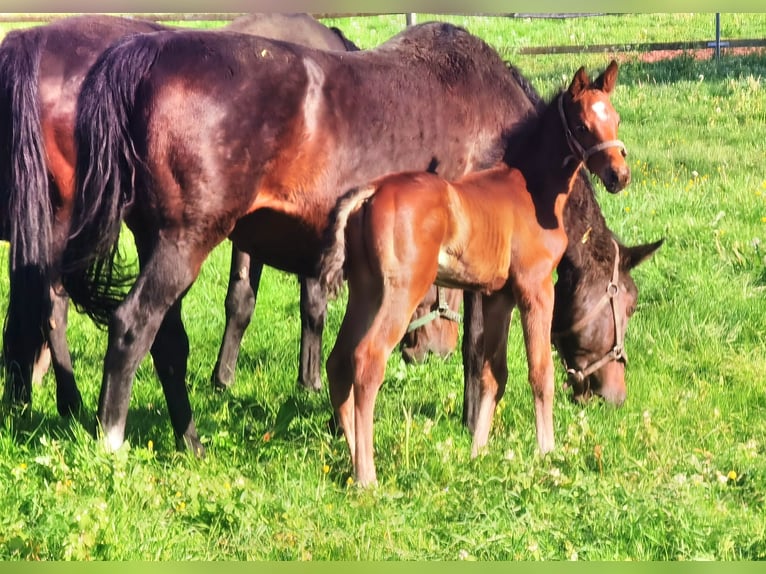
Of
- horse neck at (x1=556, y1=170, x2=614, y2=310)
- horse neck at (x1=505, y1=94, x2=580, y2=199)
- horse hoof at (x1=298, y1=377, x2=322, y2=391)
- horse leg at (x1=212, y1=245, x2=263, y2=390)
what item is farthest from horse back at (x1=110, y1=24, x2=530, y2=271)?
horse leg at (x1=212, y1=245, x2=263, y2=390)

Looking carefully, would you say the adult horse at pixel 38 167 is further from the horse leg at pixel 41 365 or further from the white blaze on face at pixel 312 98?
the white blaze on face at pixel 312 98

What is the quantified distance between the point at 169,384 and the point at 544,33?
1614cm

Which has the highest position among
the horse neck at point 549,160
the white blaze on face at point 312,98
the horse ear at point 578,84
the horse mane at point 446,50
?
the horse mane at point 446,50

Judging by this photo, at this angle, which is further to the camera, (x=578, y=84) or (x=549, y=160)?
(x=549, y=160)

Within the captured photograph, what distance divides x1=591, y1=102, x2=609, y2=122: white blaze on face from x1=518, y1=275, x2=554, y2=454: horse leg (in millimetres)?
780

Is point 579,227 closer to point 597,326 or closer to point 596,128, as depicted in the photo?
point 597,326

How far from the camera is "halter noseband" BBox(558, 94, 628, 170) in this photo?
4617 mm

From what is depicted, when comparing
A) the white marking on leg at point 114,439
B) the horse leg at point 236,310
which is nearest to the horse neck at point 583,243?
the horse leg at point 236,310

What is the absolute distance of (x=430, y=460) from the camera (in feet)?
15.4

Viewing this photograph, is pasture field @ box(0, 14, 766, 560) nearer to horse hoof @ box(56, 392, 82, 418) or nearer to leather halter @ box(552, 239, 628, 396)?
horse hoof @ box(56, 392, 82, 418)

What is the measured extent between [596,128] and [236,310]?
123 inches

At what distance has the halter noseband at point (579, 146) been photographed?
462 cm

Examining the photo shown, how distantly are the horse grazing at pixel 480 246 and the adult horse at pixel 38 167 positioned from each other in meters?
1.74

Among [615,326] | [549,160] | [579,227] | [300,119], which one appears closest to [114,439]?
[300,119]
